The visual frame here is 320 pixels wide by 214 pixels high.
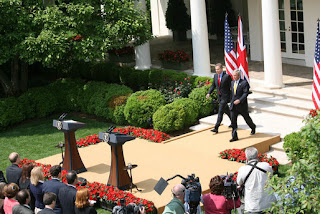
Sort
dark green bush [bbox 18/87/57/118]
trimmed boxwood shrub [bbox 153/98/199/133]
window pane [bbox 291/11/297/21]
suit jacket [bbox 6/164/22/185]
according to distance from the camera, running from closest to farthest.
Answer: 1. suit jacket [bbox 6/164/22/185]
2. trimmed boxwood shrub [bbox 153/98/199/133]
3. dark green bush [bbox 18/87/57/118]
4. window pane [bbox 291/11/297/21]

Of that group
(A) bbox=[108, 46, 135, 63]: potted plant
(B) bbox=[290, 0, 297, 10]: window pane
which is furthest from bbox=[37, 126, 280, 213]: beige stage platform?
(A) bbox=[108, 46, 135, 63]: potted plant

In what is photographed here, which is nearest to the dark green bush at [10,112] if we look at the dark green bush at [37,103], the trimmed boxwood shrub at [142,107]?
the dark green bush at [37,103]

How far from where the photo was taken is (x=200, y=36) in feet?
62.6

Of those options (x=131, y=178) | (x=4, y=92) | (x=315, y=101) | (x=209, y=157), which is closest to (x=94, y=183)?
(x=131, y=178)

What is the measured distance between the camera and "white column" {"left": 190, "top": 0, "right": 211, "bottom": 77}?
18.8m

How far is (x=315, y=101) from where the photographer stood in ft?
47.9

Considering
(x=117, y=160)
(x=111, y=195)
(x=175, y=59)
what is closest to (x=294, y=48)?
(x=175, y=59)

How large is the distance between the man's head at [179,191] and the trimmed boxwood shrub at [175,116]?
8164mm

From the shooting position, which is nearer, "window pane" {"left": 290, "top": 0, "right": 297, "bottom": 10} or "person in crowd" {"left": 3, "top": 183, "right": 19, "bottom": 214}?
"person in crowd" {"left": 3, "top": 183, "right": 19, "bottom": 214}

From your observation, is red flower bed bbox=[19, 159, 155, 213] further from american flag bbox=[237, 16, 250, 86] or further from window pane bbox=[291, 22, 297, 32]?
window pane bbox=[291, 22, 297, 32]

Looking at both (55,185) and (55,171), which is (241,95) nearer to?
(55,171)

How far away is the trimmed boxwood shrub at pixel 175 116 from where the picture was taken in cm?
1638

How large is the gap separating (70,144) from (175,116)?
4.01 m

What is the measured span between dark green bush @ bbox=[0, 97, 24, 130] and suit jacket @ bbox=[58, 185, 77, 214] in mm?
9523
